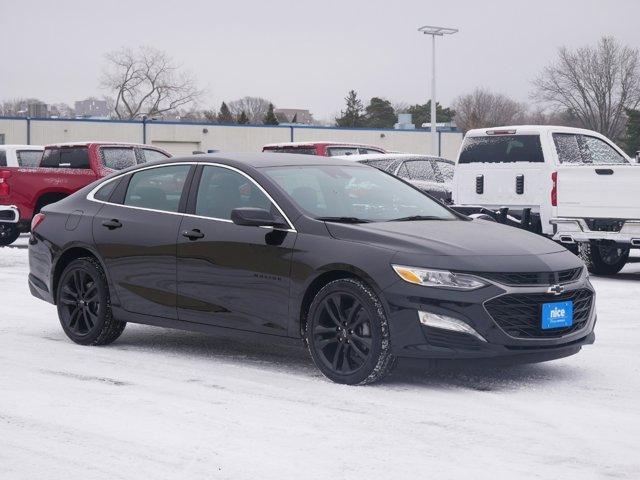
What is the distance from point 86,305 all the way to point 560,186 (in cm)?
791

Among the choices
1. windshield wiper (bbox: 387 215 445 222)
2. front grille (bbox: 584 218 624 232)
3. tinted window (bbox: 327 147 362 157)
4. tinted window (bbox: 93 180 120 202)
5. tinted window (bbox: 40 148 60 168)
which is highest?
tinted window (bbox: 327 147 362 157)

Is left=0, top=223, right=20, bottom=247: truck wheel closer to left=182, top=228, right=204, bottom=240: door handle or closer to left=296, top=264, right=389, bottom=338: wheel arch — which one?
left=182, top=228, right=204, bottom=240: door handle

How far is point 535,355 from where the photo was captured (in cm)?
735

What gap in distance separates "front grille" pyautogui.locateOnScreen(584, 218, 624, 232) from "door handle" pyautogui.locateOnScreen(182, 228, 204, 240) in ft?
25.9

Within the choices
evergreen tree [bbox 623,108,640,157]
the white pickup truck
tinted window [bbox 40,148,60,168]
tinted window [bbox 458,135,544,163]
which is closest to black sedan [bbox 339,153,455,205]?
tinted window [bbox 458,135,544,163]

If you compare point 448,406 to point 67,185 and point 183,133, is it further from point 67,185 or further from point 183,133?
point 183,133

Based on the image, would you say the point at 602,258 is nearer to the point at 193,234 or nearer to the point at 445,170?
the point at 445,170

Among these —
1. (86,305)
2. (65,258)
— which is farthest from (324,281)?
(65,258)

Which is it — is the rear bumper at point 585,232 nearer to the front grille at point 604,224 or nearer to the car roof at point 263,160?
the front grille at point 604,224

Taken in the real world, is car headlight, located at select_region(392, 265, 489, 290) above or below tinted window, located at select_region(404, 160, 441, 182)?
below

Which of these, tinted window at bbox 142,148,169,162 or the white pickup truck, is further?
tinted window at bbox 142,148,169,162

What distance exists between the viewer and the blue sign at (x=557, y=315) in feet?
24.2

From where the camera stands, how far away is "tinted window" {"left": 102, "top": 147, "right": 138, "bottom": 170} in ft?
71.8

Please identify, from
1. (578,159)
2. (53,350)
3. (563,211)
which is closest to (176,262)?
(53,350)
